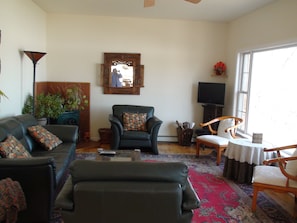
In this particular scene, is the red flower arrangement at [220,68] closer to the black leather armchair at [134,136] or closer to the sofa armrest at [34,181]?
the black leather armchair at [134,136]

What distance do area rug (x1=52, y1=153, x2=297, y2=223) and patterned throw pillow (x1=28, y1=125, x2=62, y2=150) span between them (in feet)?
3.79

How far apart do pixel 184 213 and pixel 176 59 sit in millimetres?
4749

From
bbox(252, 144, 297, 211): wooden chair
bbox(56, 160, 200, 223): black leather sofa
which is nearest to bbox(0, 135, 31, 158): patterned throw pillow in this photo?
bbox(56, 160, 200, 223): black leather sofa

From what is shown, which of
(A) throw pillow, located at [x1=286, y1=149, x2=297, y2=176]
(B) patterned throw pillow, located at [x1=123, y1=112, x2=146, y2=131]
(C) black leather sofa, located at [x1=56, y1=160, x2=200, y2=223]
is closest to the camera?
(C) black leather sofa, located at [x1=56, y1=160, x2=200, y2=223]

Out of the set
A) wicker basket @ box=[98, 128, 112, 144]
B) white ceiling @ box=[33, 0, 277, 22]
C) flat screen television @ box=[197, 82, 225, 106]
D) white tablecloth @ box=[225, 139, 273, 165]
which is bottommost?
wicker basket @ box=[98, 128, 112, 144]

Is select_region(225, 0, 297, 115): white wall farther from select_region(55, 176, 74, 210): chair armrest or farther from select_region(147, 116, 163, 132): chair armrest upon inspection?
select_region(55, 176, 74, 210): chair armrest

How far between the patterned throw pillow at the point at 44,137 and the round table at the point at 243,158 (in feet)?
8.19

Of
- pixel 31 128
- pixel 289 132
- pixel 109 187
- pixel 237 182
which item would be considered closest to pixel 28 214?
pixel 109 187

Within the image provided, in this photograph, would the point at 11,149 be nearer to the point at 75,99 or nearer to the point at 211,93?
the point at 75,99

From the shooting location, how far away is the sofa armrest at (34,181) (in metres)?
2.39

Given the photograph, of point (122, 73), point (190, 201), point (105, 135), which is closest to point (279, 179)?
point (190, 201)

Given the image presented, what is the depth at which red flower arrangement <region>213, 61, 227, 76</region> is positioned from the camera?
6.04m

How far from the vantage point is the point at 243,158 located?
12.6 feet

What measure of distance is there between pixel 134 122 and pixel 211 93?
1786mm
